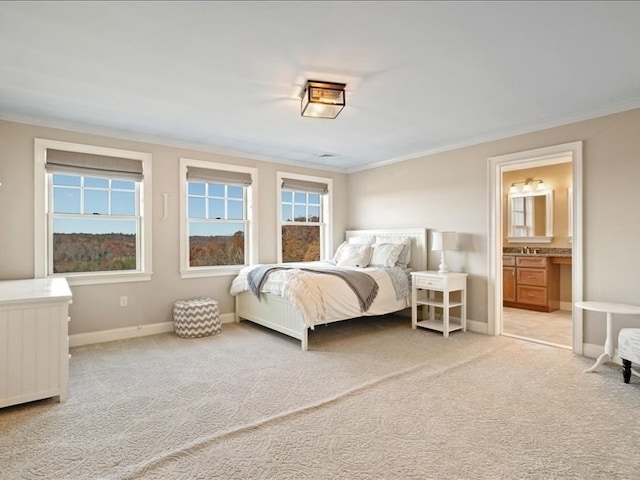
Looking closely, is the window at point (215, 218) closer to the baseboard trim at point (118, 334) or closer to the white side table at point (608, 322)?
the baseboard trim at point (118, 334)

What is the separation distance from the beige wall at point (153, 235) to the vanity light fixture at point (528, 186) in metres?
3.92

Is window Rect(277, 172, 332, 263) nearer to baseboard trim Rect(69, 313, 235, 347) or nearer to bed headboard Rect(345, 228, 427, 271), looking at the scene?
bed headboard Rect(345, 228, 427, 271)

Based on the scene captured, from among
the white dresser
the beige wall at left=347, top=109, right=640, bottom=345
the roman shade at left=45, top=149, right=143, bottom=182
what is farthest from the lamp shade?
the white dresser

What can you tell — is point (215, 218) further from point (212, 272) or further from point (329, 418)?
point (329, 418)

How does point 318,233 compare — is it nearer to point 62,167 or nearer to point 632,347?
point 62,167

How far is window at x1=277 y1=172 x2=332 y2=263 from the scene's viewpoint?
559 cm

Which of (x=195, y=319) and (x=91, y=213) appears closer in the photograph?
(x=91, y=213)

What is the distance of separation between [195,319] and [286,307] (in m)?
1.10

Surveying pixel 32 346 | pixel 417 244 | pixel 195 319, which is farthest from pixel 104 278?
pixel 417 244

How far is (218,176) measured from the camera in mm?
4855

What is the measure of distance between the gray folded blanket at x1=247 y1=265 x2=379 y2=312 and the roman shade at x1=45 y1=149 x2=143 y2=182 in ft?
5.94

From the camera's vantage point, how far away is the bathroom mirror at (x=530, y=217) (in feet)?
19.5

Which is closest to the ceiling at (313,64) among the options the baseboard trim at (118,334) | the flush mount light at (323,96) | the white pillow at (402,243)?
the flush mount light at (323,96)

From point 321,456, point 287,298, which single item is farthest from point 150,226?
point 321,456
